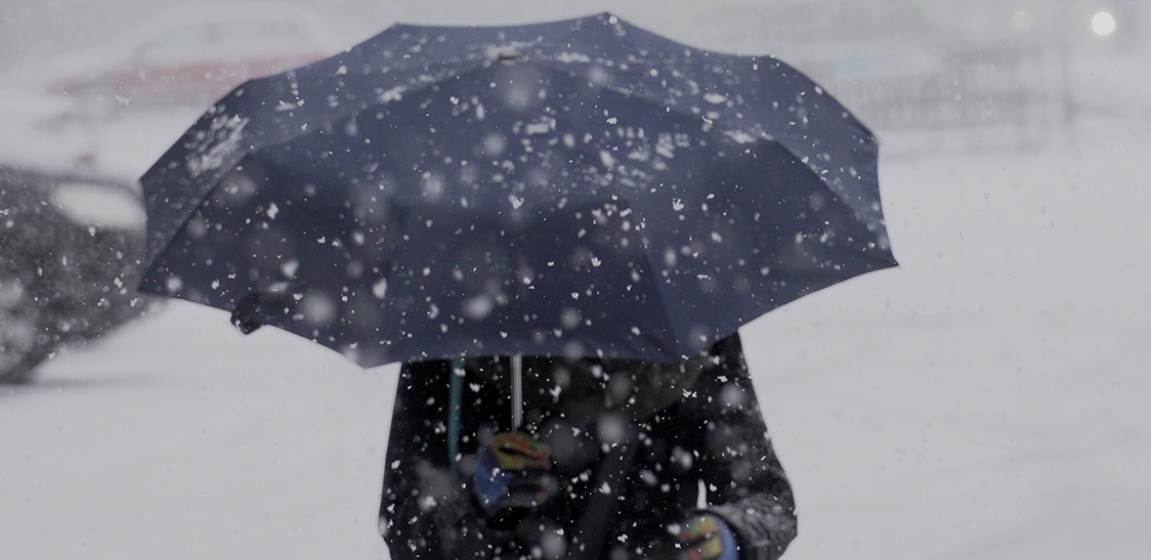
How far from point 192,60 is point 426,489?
19.3 metres

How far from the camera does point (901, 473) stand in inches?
211

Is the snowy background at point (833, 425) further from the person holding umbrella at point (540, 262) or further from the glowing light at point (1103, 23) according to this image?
the glowing light at point (1103, 23)

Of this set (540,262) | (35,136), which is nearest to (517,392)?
(540,262)

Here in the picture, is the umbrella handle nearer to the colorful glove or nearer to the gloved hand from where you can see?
the gloved hand

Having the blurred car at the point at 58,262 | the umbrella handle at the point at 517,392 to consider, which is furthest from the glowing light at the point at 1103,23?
the umbrella handle at the point at 517,392

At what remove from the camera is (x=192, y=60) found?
20.3 metres

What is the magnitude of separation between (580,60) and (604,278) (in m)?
0.42

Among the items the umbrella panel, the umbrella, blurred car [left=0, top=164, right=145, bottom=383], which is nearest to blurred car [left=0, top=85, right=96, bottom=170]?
blurred car [left=0, top=164, right=145, bottom=383]

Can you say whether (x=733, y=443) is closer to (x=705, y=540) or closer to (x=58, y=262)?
(x=705, y=540)

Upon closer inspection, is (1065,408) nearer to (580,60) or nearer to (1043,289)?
(1043,289)

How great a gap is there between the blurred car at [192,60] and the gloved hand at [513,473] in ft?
60.4

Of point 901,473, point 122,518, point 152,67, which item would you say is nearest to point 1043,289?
point 901,473

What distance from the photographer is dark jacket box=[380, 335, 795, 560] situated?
2064 mm

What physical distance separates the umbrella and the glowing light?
97.1 ft
